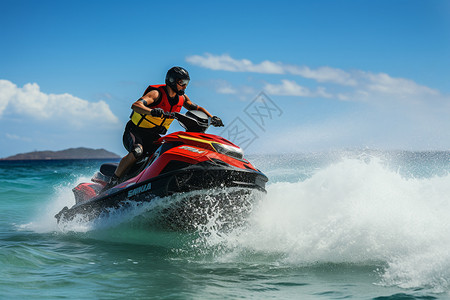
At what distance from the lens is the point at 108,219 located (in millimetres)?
5059

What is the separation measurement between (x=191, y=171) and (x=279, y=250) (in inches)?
43.2

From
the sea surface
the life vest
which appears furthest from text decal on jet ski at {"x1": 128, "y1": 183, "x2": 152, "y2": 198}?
the life vest

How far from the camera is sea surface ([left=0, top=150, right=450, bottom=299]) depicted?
331cm

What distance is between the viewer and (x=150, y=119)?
16.7 ft

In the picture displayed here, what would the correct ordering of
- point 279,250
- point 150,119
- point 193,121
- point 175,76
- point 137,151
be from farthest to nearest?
point 150,119, point 137,151, point 175,76, point 193,121, point 279,250

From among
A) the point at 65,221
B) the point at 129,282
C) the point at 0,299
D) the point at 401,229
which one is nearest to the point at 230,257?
the point at 129,282

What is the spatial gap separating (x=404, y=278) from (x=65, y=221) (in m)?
4.06

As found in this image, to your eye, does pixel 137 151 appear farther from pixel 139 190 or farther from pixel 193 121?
pixel 193 121

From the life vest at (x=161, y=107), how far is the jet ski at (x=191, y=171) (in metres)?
0.39

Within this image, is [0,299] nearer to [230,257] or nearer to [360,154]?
[230,257]

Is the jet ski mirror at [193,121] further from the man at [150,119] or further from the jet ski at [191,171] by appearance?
the man at [150,119]

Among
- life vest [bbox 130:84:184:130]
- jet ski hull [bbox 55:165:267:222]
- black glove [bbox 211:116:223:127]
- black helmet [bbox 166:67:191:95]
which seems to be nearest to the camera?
jet ski hull [bbox 55:165:267:222]

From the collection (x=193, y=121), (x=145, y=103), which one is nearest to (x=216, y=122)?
(x=193, y=121)

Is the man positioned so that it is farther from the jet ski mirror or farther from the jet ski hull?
the jet ski hull
